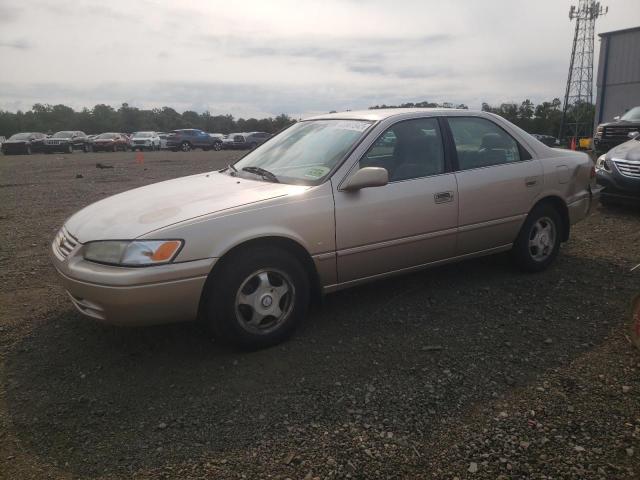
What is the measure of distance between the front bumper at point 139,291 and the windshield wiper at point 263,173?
3.23 ft

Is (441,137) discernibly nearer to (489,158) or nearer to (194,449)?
(489,158)

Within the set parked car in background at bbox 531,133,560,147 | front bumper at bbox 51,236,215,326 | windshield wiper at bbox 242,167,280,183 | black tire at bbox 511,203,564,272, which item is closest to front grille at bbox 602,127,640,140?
parked car in background at bbox 531,133,560,147

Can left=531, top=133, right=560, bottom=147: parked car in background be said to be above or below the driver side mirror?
below

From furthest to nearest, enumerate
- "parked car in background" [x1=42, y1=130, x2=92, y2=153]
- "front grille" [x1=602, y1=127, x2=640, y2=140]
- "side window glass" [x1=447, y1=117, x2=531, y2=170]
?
1. "parked car in background" [x1=42, y1=130, x2=92, y2=153]
2. "front grille" [x1=602, y1=127, x2=640, y2=140]
3. "side window glass" [x1=447, y1=117, x2=531, y2=170]

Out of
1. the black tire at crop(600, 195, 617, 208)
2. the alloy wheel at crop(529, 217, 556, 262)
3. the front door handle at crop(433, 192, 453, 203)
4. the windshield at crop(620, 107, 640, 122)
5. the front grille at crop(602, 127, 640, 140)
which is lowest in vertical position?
the black tire at crop(600, 195, 617, 208)

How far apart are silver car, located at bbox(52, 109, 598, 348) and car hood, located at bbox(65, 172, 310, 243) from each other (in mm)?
14

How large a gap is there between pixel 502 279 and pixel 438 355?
167 cm

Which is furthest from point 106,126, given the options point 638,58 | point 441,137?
point 441,137

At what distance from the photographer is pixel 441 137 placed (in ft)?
13.5

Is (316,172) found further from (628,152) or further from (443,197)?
(628,152)

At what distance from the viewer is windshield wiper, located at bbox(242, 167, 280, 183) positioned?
3743 mm

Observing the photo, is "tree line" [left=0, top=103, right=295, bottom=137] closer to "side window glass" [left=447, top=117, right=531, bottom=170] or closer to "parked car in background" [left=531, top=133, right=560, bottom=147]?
"parked car in background" [left=531, top=133, right=560, bottom=147]

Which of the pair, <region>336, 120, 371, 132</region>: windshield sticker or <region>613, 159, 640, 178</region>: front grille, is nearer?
<region>336, 120, 371, 132</region>: windshield sticker

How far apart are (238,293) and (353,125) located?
168cm
